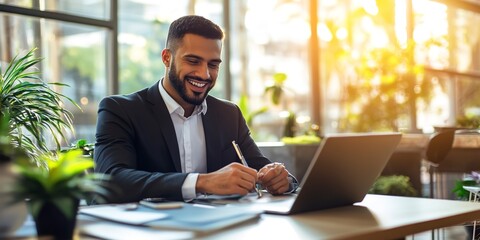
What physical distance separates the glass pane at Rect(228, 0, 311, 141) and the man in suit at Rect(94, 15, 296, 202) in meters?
2.97

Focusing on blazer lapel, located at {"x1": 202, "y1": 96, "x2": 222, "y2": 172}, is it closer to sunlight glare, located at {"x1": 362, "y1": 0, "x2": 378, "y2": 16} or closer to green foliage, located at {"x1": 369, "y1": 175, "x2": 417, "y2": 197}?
green foliage, located at {"x1": 369, "y1": 175, "x2": 417, "y2": 197}

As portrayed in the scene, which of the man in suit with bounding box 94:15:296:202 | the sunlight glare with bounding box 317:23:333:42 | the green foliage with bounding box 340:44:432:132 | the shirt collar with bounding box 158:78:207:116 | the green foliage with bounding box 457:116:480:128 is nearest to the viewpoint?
the man in suit with bounding box 94:15:296:202

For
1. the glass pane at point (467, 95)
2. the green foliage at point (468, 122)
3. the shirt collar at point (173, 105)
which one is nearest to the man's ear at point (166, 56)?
the shirt collar at point (173, 105)

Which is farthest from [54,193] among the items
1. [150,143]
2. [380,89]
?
[380,89]

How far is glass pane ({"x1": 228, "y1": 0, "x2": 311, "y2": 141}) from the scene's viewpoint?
5691 mm

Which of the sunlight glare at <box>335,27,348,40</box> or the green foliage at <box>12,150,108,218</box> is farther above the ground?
the sunlight glare at <box>335,27,348,40</box>

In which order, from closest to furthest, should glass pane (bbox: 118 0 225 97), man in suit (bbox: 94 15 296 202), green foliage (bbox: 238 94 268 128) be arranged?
1. man in suit (bbox: 94 15 296 202)
2. glass pane (bbox: 118 0 225 97)
3. green foliage (bbox: 238 94 268 128)

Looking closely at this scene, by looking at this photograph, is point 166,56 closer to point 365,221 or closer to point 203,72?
point 203,72

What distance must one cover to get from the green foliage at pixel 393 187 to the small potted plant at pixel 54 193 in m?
4.19

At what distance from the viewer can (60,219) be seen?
3.93 ft

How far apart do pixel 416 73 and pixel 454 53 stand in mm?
1350

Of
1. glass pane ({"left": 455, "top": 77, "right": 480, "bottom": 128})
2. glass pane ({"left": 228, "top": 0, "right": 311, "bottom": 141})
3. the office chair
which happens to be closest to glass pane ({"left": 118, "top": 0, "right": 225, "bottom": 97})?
glass pane ({"left": 228, "top": 0, "right": 311, "bottom": 141})

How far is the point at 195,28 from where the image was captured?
2.47 meters

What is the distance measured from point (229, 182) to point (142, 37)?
3347mm
